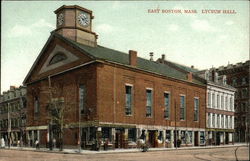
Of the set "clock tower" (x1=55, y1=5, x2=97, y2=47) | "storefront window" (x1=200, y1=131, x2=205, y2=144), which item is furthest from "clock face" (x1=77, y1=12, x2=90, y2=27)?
"storefront window" (x1=200, y1=131, x2=205, y2=144)

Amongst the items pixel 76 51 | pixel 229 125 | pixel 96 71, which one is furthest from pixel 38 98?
pixel 229 125

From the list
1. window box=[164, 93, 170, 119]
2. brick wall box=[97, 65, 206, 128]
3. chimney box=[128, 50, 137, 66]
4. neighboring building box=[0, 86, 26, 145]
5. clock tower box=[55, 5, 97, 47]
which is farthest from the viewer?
neighboring building box=[0, 86, 26, 145]

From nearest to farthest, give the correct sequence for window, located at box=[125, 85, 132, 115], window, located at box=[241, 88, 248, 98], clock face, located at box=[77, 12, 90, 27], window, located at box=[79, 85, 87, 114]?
window, located at box=[79, 85, 87, 114] < window, located at box=[125, 85, 132, 115] < clock face, located at box=[77, 12, 90, 27] < window, located at box=[241, 88, 248, 98]

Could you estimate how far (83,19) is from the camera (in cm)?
4122

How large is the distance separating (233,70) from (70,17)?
136 ft

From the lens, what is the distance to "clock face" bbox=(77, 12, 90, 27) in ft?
134

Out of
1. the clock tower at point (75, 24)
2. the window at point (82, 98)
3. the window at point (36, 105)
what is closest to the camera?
the window at point (82, 98)

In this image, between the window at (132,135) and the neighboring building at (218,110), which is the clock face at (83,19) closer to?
the window at (132,135)

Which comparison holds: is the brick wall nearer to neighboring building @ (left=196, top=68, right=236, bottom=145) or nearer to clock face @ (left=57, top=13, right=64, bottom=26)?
neighboring building @ (left=196, top=68, right=236, bottom=145)

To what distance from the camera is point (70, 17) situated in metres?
40.1

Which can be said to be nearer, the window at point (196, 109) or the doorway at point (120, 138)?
the doorway at point (120, 138)

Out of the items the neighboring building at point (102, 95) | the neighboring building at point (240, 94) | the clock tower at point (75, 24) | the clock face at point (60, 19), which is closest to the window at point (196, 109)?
the neighboring building at point (102, 95)

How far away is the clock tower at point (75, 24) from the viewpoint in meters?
40.1

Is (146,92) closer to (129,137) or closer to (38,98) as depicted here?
(129,137)
